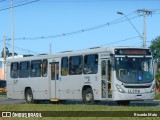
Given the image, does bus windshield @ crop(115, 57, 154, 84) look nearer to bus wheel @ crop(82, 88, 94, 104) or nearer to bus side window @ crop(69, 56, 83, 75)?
bus wheel @ crop(82, 88, 94, 104)

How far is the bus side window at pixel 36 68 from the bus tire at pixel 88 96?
508 cm

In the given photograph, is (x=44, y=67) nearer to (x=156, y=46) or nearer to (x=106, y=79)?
(x=106, y=79)

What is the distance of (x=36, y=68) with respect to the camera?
31562 mm

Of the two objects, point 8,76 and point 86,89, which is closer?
point 86,89

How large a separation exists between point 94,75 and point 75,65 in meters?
1.97

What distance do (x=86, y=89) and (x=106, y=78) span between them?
2.07 m

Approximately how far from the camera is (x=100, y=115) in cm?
1727

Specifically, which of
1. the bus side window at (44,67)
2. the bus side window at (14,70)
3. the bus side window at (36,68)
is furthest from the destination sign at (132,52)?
the bus side window at (14,70)

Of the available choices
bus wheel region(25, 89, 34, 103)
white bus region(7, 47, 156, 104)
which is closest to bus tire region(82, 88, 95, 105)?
white bus region(7, 47, 156, 104)

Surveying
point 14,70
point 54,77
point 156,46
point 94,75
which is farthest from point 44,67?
point 156,46

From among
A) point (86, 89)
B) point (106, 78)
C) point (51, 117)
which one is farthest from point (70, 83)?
point (51, 117)

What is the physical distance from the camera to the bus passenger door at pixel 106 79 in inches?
991

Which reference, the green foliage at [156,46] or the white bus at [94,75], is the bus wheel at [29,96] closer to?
the white bus at [94,75]

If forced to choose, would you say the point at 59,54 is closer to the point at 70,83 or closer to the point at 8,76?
the point at 70,83
